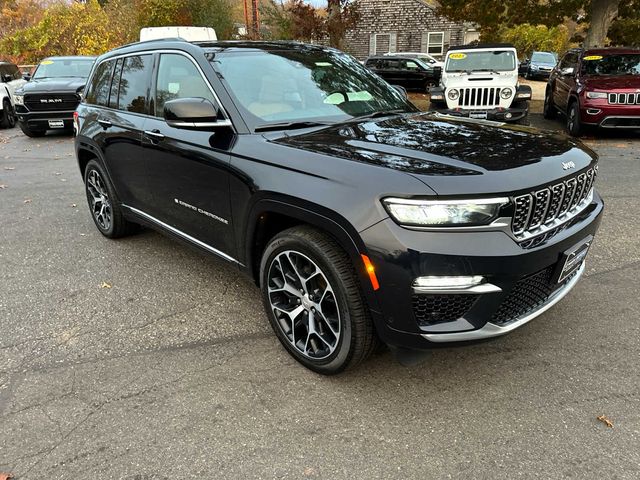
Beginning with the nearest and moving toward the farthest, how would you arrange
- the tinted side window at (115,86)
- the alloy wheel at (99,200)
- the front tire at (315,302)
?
the front tire at (315,302), the tinted side window at (115,86), the alloy wheel at (99,200)

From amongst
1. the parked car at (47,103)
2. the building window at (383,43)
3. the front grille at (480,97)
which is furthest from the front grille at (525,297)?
the building window at (383,43)

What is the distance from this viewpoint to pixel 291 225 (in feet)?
9.82

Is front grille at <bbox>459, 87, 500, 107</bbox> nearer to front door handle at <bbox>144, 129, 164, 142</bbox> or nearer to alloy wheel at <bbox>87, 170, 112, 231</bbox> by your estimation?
alloy wheel at <bbox>87, 170, 112, 231</bbox>

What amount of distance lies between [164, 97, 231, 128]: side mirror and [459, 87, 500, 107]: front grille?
9.13 meters

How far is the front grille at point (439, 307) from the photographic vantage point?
2.34 m

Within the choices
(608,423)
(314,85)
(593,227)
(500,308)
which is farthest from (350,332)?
(314,85)

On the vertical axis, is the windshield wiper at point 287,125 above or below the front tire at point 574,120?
above

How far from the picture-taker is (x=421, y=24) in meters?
33.1

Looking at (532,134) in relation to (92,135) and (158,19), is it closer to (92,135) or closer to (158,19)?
(92,135)

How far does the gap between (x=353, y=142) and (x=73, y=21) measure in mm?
30617

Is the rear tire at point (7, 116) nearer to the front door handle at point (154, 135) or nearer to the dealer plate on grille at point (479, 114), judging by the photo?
the dealer plate on grille at point (479, 114)

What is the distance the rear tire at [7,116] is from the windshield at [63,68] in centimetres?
184

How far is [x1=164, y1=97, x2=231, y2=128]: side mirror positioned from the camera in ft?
9.89

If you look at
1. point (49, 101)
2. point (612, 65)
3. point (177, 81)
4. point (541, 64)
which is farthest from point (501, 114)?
point (541, 64)
